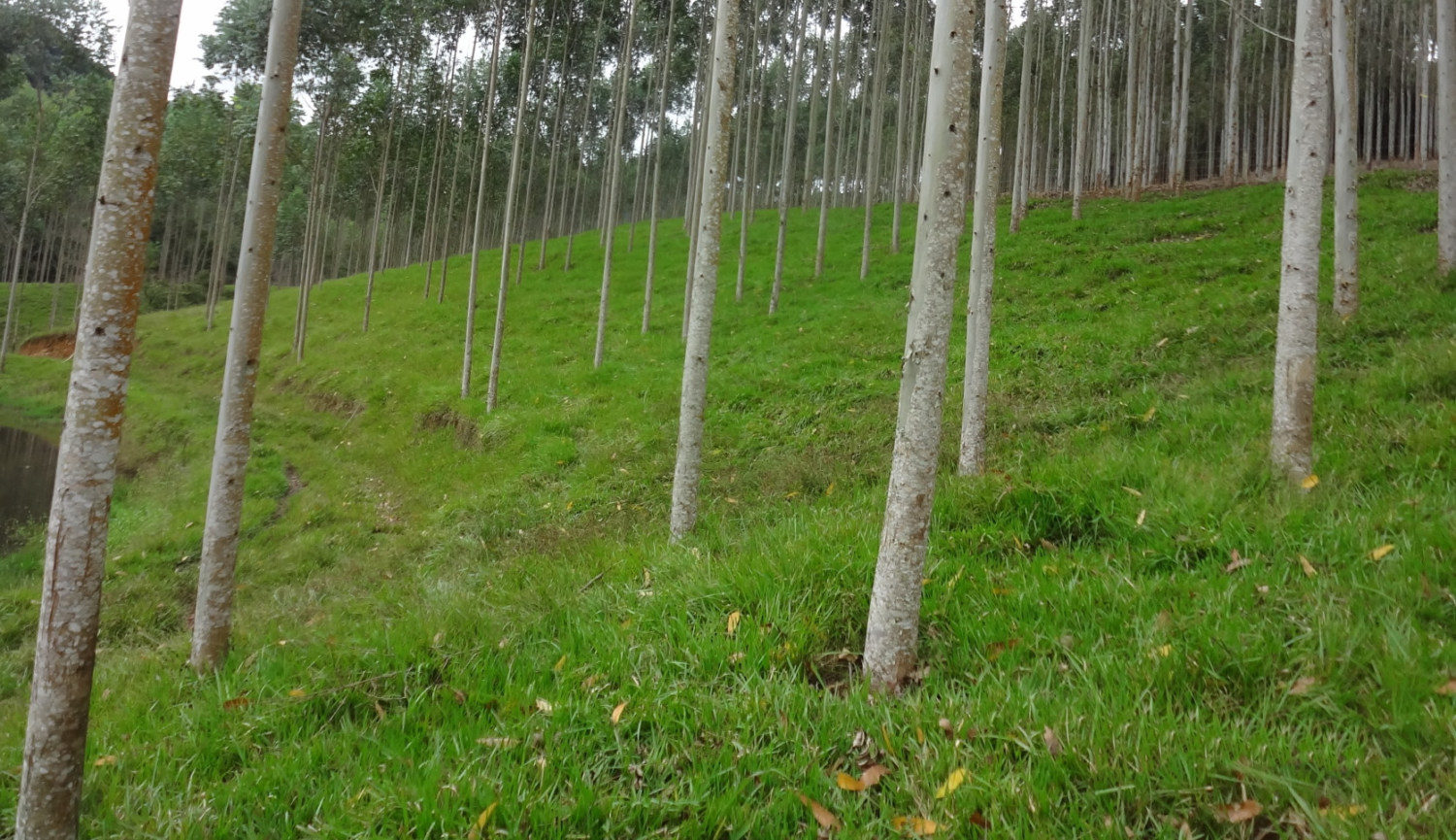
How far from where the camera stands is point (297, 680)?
4.37 meters

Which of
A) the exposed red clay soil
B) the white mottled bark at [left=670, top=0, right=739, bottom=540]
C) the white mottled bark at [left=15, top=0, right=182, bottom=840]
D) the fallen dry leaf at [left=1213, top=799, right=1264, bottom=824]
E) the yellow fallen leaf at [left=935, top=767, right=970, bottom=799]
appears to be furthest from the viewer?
the exposed red clay soil

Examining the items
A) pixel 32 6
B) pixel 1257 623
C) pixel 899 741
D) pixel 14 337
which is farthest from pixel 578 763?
pixel 32 6

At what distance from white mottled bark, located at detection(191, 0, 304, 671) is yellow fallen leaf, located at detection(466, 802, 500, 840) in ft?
10.7

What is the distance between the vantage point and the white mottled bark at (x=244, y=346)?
496 centimetres

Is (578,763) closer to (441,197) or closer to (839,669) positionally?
(839,669)

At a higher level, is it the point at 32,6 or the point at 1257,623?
the point at 32,6

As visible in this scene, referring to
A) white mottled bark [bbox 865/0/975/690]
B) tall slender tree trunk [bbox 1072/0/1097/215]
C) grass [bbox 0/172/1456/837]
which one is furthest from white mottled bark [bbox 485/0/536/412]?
tall slender tree trunk [bbox 1072/0/1097/215]

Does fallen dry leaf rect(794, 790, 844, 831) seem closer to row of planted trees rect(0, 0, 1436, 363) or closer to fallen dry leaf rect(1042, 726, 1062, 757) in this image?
fallen dry leaf rect(1042, 726, 1062, 757)

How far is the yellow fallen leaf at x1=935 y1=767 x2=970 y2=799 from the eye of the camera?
2758 millimetres

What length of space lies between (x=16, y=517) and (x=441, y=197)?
28.9m

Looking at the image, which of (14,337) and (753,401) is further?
(14,337)

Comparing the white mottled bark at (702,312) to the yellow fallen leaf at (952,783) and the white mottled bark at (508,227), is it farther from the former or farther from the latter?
the white mottled bark at (508,227)

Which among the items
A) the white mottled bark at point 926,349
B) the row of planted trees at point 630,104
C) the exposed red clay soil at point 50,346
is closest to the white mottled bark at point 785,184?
the row of planted trees at point 630,104

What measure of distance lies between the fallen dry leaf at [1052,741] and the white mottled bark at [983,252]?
4079 millimetres
